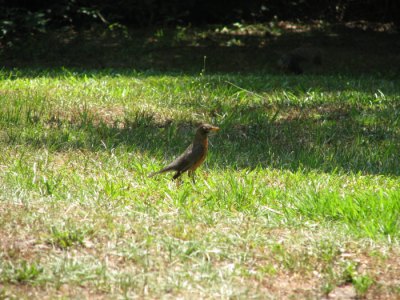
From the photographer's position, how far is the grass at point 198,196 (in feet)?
13.5


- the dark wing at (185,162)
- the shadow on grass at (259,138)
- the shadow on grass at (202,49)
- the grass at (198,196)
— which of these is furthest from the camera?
the shadow on grass at (202,49)

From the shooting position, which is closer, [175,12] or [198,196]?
[198,196]

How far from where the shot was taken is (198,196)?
539 centimetres

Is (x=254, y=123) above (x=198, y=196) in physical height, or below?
below

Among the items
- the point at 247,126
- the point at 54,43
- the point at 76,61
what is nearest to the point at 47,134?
the point at 247,126

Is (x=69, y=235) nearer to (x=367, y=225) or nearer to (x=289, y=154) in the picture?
(x=367, y=225)

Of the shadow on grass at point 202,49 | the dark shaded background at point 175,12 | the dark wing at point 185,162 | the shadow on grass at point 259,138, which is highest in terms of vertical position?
the dark wing at point 185,162

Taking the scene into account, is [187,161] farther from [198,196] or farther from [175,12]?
[175,12]

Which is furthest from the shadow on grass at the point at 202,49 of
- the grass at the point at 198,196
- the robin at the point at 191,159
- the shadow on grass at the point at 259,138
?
the robin at the point at 191,159

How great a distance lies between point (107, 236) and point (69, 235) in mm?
235

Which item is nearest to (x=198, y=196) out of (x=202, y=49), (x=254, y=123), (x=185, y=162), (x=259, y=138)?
(x=185, y=162)

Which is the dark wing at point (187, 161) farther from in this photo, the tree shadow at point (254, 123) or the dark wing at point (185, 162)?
the tree shadow at point (254, 123)

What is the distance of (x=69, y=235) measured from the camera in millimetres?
4438

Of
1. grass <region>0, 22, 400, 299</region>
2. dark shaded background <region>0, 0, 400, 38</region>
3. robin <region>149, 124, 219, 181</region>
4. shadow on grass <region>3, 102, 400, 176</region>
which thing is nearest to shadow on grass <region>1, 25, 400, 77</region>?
dark shaded background <region>0, 0, 400, 38</region>
